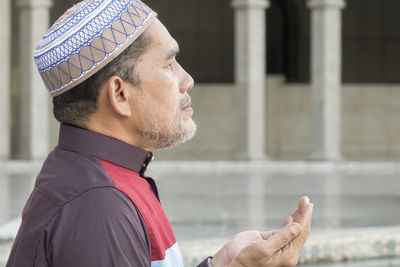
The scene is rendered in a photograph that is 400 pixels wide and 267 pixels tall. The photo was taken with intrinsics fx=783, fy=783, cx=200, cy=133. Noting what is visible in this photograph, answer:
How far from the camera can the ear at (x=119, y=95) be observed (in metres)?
1.59

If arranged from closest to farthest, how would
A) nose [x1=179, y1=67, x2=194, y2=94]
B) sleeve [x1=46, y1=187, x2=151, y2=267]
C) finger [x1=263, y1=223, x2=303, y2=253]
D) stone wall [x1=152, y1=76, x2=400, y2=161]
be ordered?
sleeve [x1=46, y1=187, x2=151, y2=267] → finger [x1=263, y1=223, x2=303, y2=253] → nose [x1=179, y1=67, x2=194, y2=94] → stone wall [x1=152, y1=76, x2=400, y2=161]

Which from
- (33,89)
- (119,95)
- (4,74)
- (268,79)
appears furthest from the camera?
(268,79)

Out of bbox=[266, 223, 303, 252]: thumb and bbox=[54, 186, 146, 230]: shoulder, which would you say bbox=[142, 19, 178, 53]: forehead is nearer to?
bbox=[54, 186, 146, 230]: shoulder

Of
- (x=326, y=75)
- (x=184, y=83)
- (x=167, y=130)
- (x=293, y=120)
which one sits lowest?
(x=293, y=120)

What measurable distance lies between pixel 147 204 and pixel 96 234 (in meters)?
0.26

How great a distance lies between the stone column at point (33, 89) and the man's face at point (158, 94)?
1794cm

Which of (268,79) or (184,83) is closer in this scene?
(184,83)

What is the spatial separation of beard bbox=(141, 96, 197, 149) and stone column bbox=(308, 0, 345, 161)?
18.5 meters

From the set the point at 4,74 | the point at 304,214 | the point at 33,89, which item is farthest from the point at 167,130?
the point at 33,89

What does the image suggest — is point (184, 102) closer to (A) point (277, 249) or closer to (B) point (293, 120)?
(A) point (277, 249)

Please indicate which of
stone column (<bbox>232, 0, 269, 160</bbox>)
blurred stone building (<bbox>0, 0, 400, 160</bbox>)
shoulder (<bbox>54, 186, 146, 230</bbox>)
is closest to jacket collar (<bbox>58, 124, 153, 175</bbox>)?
shoulder (<bbox>54, 186, 146, 230</bbox>)

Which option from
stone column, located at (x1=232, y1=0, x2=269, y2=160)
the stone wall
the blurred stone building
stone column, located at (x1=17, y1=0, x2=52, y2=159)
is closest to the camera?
stone column, located at (x1=17, y1=0, x2=52, y2=159)

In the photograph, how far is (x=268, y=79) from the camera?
24594 millimetres

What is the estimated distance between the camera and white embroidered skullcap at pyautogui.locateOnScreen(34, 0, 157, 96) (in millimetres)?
1556
